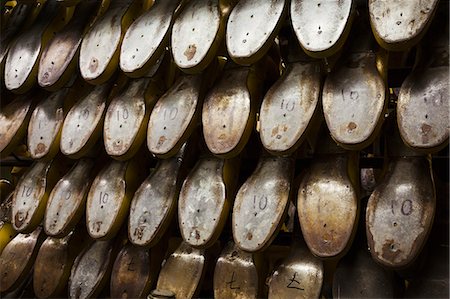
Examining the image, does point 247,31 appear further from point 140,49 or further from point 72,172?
point 72,172

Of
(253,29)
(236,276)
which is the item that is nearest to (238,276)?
(236,276)

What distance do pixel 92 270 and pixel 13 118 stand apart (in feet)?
1.92

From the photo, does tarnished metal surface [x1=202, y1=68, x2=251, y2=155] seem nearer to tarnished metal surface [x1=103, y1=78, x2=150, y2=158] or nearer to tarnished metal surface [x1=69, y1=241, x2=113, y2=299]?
tarnished metal surface [x1=103, y1=78, x2=150, y2=158]

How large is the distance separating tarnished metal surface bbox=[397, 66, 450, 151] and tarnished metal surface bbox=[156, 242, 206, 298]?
1.98ft

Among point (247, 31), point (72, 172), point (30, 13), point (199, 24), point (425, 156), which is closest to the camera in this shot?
point (425, 156)

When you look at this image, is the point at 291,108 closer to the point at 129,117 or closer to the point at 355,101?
the point at 355,101

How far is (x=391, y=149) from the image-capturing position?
4.25 feet

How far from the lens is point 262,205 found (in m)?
1.32

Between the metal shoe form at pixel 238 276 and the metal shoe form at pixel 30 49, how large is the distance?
34.2 inches

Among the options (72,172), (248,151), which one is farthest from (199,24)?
(72,172)

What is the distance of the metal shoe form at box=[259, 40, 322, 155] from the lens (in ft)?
4.25

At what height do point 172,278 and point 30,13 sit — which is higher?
point 30,13

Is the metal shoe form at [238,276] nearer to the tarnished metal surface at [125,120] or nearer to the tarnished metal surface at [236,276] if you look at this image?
the tarnished metal surface at [236,276]

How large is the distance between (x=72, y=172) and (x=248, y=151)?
21.3 inches
